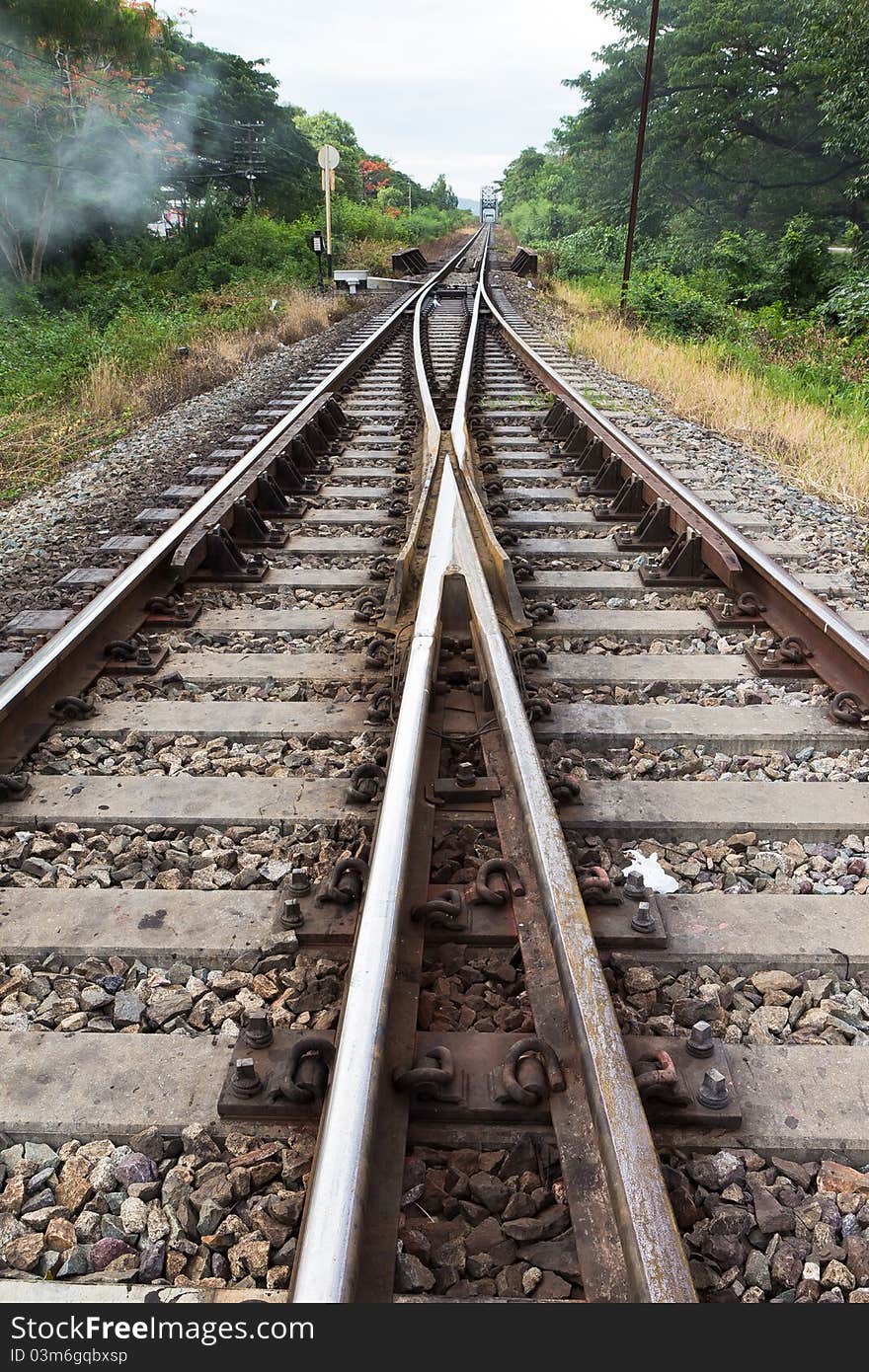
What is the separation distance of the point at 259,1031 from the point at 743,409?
7726 millimetres

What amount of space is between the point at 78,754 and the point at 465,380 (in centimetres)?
629

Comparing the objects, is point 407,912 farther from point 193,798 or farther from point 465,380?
point 465,380

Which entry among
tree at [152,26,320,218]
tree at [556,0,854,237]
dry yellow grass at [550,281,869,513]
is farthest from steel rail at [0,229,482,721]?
tree at [152,26,320,218]

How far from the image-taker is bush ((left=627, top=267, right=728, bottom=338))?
13727 millimetres

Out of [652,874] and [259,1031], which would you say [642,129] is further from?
[259,1031]

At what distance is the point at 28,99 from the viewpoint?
20.8 m

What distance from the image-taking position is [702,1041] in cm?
173

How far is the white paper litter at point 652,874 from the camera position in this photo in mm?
2252

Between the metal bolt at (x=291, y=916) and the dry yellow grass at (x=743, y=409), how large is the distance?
4.79m

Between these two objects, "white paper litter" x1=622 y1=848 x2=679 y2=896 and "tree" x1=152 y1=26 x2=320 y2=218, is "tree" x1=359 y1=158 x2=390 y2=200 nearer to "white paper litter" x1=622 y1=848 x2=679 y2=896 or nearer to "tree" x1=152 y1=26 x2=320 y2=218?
"tree" x1=152 y1=26 x2=320 y2=218

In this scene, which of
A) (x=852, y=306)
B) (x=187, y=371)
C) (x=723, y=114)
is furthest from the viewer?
(x=723, y=114)

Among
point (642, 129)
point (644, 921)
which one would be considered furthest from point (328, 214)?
point (644, 921)

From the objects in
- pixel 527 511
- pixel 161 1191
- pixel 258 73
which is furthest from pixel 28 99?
pixel 161 1191

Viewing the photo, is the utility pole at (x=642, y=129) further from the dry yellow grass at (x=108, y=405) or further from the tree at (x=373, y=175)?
the tree at (x=373, y=175)
